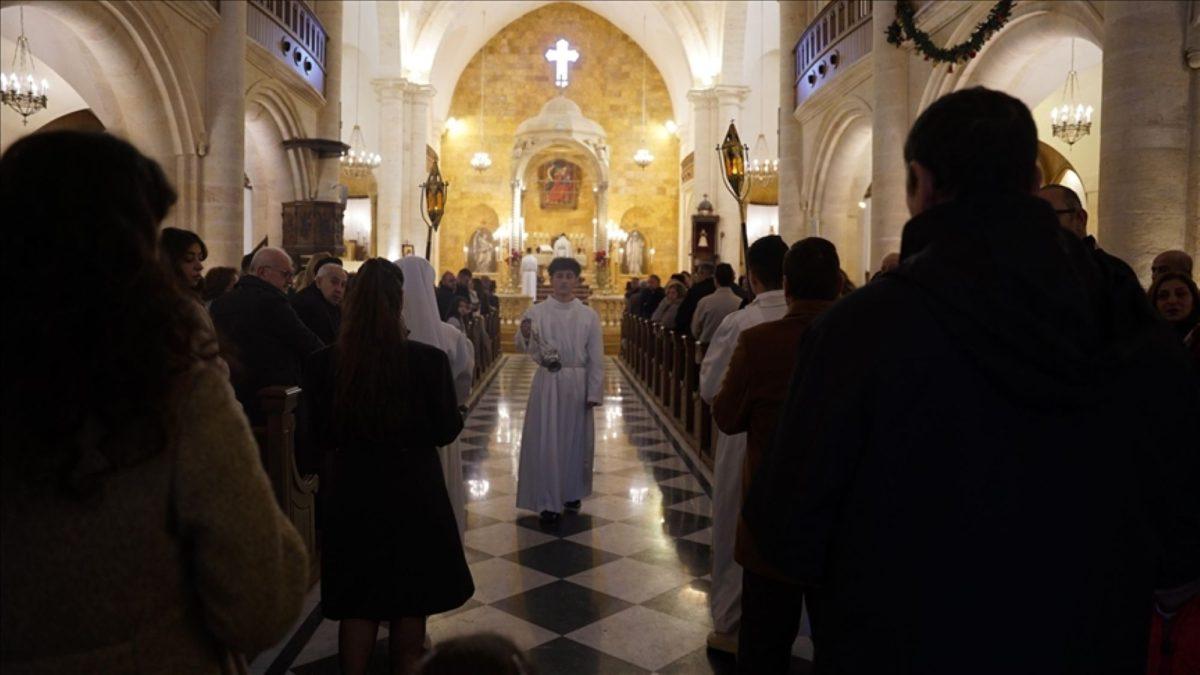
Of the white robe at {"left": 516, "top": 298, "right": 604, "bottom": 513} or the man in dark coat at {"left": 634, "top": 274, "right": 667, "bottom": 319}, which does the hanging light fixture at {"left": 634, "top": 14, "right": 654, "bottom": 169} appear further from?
the white robe at {"left": 516, "top": 298, "right": 604, "bottom": 513}

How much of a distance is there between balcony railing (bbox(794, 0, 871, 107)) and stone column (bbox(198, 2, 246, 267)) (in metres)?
7.95

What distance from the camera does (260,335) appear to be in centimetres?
440

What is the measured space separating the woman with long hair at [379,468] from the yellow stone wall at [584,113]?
27.1 metres

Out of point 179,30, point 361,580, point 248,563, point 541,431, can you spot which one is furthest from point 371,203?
point 248,563

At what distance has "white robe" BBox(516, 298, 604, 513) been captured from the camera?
5.96m

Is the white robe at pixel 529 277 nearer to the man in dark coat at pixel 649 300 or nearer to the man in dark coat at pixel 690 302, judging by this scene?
the man in dark coat at pixel 649 300

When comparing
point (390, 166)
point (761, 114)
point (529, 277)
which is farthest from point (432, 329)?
point (761, 114)

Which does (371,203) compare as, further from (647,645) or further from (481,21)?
(647,645)

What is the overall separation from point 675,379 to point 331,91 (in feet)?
29.7

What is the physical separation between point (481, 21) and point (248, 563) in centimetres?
2945

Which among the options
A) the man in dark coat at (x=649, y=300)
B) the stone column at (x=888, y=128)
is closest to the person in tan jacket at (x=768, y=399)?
the stone column at (x=888, y=128)

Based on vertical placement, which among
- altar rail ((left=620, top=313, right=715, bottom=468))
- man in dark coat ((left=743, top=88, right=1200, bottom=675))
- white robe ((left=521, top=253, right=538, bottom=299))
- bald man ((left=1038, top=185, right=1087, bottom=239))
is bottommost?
altar rail ((left=620, top=313, right=715, bottom=468))

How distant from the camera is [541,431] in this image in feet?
19.8

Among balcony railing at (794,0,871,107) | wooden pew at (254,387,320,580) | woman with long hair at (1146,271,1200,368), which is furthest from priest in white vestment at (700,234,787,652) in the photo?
balcony railing at (794,0,871,107)
